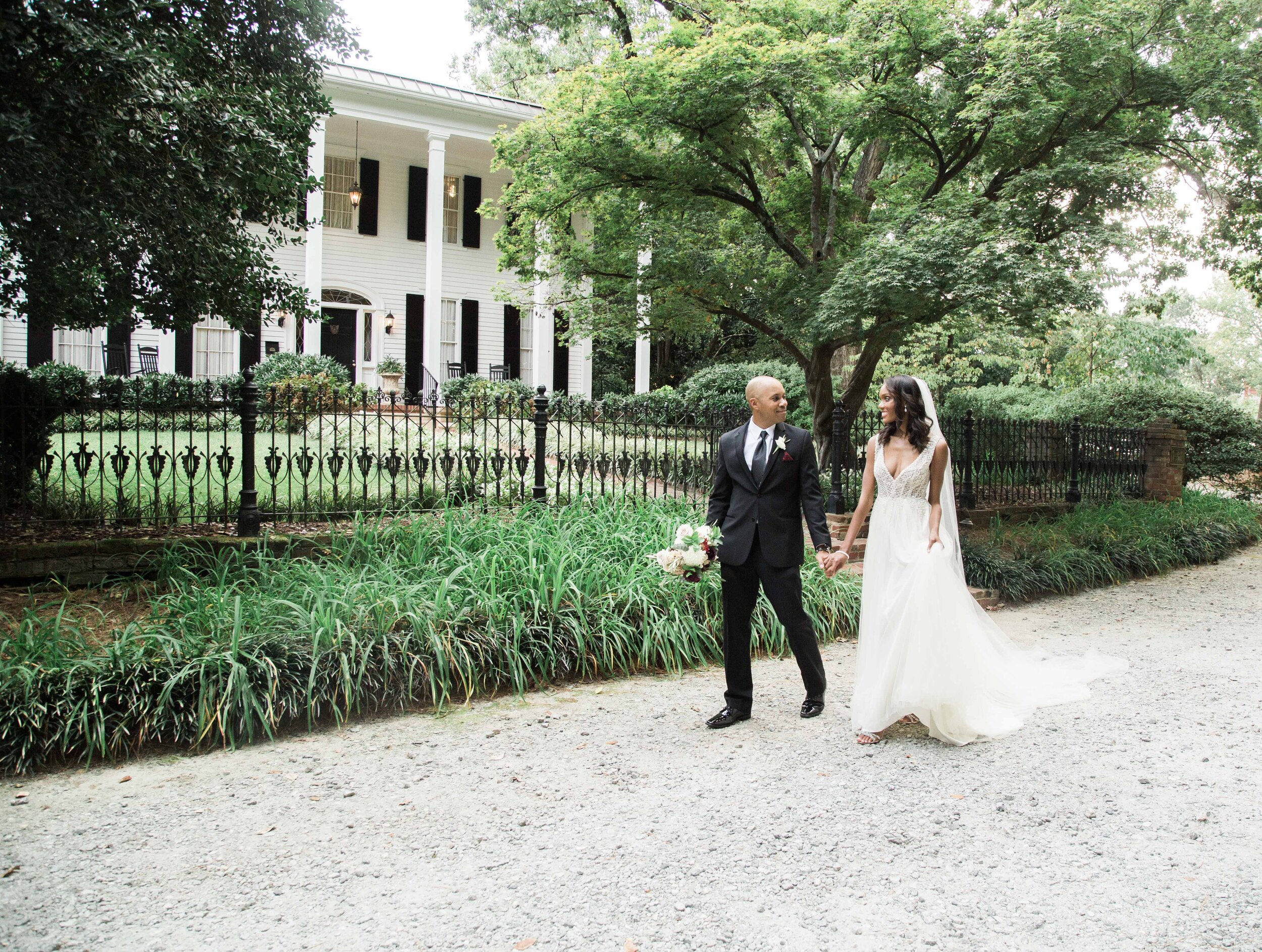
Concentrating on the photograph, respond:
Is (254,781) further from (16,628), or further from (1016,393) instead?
(1016,393)

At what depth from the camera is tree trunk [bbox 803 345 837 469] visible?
12898mm

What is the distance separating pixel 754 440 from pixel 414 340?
64.6 feet

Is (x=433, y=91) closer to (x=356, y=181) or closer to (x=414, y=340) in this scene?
(x=356, y=181)

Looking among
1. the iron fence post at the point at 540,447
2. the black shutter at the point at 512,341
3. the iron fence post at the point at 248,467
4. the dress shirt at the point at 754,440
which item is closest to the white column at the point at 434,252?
the black shutter at the point at 512,341

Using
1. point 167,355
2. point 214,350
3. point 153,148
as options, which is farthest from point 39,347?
point 153,148

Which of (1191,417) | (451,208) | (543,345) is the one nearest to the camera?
(1191,417)

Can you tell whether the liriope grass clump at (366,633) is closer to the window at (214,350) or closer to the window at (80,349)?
the window at (80,349)

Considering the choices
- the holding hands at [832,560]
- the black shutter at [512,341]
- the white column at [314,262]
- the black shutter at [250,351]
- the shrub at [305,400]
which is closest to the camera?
the holding hands at [832,560]

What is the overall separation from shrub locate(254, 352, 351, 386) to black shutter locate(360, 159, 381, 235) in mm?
5041

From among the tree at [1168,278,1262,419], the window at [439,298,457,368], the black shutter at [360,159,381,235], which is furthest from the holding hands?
the tree at [1168,278,1262,419]

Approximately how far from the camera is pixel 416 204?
23.6m

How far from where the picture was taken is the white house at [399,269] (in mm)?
20219

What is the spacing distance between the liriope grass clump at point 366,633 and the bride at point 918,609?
1.75m

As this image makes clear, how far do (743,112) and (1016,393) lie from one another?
1370 cm
